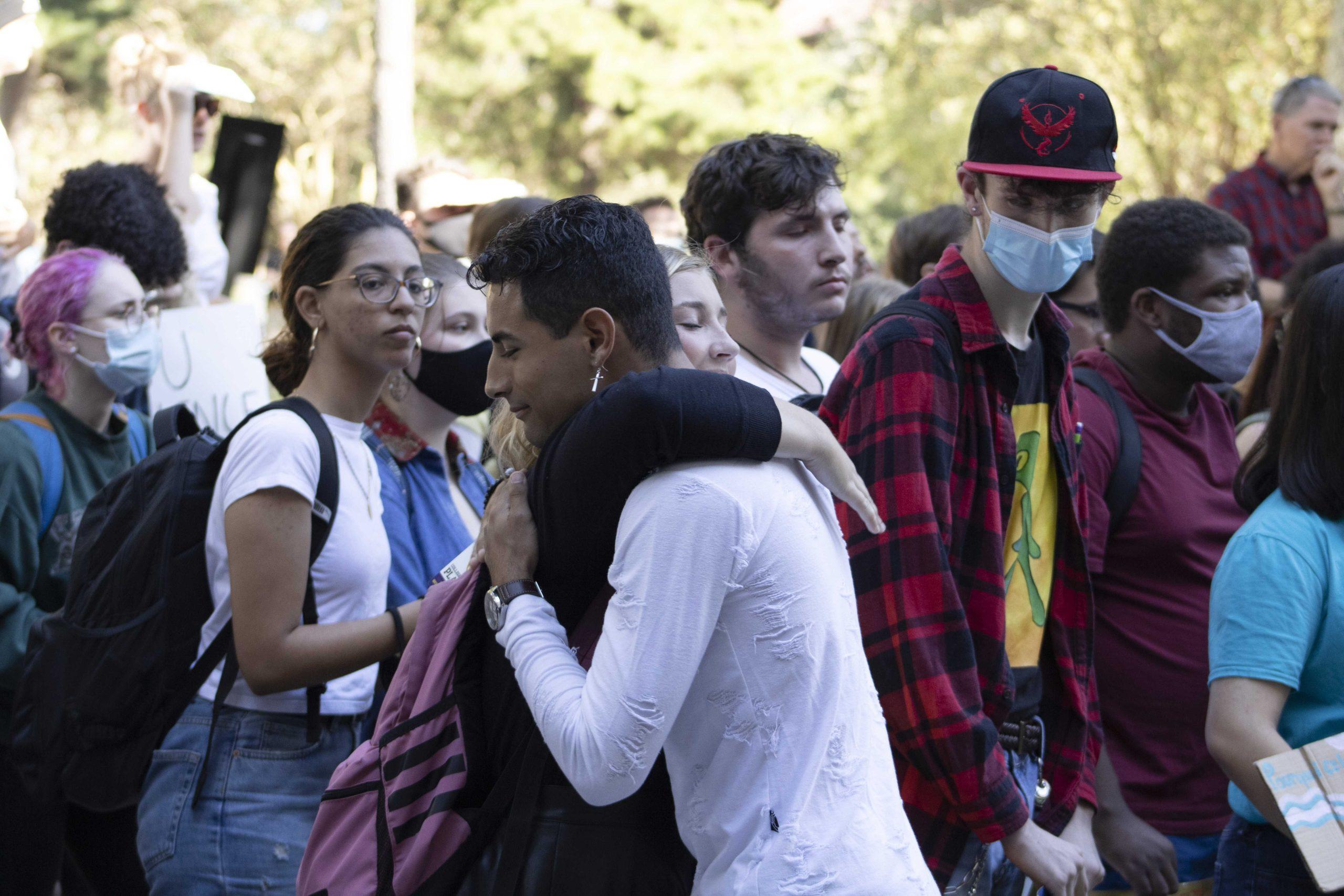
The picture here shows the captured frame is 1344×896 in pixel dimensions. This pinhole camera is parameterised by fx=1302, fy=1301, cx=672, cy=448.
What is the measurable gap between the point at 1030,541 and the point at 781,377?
99 cm

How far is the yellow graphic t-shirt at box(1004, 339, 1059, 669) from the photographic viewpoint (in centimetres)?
276

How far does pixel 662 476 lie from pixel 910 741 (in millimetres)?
913

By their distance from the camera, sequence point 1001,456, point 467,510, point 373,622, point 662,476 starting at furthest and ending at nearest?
point 467,510
point 373,622
point 1001,456
point 662,476

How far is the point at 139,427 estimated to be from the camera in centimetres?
411

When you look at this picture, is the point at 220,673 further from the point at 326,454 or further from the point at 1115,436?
the point at 1115,436

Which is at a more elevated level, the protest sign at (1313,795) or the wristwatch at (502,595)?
the wristwatch at (502,595)

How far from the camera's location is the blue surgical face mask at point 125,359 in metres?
3.82

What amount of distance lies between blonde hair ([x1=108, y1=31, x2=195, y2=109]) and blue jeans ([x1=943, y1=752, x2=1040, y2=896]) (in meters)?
4.54

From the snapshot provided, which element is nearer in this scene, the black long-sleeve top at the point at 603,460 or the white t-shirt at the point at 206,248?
the black long-sleeve top at the point at 603,460

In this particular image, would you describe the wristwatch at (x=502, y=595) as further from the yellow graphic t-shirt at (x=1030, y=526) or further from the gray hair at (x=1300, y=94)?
the gray hair at (x=1300, y=94)

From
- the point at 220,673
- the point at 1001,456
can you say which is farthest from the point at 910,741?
the point at 220,673

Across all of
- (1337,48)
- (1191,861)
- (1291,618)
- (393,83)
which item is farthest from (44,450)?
(1337,48)

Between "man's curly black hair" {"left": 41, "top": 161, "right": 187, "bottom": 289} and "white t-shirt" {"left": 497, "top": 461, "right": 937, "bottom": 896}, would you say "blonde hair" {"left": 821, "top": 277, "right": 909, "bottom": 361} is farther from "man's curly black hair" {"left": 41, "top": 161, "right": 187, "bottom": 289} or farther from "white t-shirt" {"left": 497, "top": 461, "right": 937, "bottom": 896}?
"white t-shirt" {"left": 497, "top": 461, "right": 937, "bottom": 896}

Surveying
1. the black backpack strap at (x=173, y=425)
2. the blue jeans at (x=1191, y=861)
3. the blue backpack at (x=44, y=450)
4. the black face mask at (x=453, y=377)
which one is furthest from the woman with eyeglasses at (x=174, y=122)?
the blue jeans at (x=1191, y=861)
